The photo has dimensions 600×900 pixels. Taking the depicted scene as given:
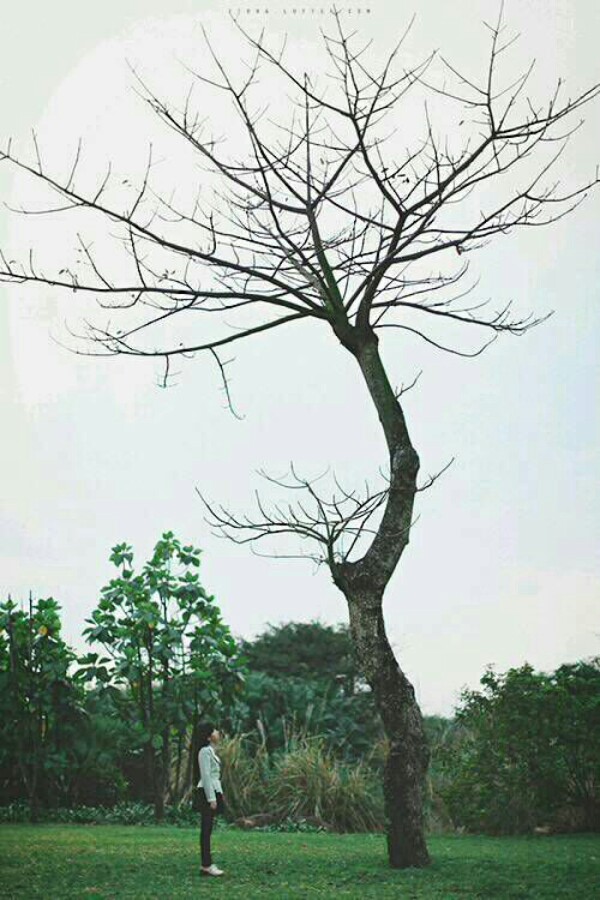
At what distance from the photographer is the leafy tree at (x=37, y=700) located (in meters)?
11.7

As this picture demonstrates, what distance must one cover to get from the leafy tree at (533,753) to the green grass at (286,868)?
0.46m

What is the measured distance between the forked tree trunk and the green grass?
27cm

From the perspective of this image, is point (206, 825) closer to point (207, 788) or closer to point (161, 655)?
point (207, 788)

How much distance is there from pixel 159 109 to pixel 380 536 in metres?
3.55

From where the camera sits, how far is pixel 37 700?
11.7 metres

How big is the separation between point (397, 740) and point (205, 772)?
1.30 meters

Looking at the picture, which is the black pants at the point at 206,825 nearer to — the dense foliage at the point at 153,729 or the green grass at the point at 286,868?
the green grass at the point at 286,868

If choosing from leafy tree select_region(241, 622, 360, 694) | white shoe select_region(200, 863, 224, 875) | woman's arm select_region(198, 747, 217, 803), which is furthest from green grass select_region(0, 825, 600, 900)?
leafy tree select_region(241, 622, 360, 694)

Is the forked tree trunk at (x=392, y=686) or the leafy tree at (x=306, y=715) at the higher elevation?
the leafy tree at (x=306, y=715)

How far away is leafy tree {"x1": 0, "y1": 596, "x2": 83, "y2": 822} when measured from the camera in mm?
11688

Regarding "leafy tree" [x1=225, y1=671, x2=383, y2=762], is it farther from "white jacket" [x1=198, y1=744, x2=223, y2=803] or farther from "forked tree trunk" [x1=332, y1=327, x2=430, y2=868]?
"forked tree trunk" [x1=332, y1=327, x2=430, y2=868]

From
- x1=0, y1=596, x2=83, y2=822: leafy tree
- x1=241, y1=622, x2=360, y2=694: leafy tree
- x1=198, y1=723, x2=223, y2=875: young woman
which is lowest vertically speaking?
x1=198, y1=723, x2=223, y2=875: young woman

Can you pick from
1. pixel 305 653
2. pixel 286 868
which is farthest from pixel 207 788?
pixel 305 653

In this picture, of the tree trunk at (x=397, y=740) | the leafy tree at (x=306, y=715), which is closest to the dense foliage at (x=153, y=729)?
the leafy tree at (x=306, y=715)
